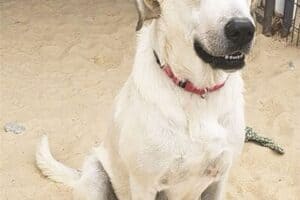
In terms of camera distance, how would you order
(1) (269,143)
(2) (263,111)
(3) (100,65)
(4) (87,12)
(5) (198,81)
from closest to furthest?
(5) (198,81) < (1) (269,143) < (2) (263,111) < (3) (100,65) < (4) (87,12)

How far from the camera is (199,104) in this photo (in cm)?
228

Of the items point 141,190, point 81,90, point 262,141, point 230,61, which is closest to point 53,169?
point 141,190

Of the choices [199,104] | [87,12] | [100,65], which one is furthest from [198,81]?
[87,12]

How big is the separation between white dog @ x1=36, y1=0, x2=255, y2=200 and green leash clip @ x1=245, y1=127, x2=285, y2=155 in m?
1.07

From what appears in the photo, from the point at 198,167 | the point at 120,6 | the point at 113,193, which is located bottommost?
the point at 120,6

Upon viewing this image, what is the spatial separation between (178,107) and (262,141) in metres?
1.37

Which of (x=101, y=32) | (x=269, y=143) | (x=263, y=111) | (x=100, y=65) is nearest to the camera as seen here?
(x=269, y=143)

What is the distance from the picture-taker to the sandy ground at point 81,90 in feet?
10.9

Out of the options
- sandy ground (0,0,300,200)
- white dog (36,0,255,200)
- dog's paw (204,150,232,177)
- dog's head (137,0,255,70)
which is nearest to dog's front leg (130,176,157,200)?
white dog (36,0,255,200)

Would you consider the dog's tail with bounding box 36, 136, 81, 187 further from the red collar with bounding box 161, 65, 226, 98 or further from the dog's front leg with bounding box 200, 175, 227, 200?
the red collar with bounding box 161, 65, 226, 98

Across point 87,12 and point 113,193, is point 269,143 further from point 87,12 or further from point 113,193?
point 87,12

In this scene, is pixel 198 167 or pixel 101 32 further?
pixel 101 32

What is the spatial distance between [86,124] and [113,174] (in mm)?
1123

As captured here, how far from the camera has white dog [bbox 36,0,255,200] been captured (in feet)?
6.98
